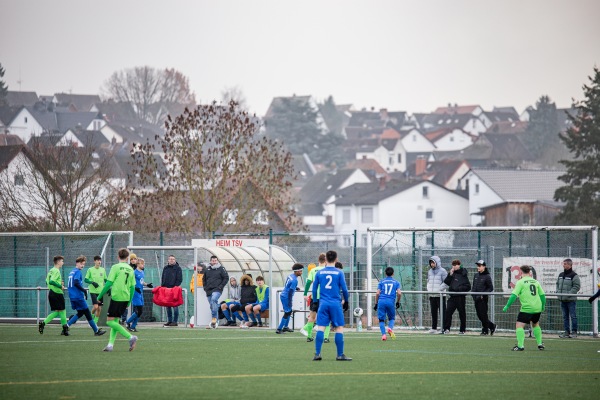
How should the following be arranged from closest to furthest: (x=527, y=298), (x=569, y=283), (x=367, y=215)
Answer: (x=527, y=298)
(x=569, y=283)
(x=367, y=215)

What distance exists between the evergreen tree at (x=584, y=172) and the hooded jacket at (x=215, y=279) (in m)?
40.1

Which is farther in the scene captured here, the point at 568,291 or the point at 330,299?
the point at 568,291

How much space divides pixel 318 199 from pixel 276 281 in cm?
9168

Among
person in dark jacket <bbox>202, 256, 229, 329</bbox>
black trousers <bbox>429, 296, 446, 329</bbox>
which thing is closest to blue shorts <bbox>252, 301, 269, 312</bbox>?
person in dark jacket <bbox>202, 256, 229, 329</bbox>

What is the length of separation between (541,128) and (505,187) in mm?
78359

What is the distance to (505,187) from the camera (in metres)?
93.7

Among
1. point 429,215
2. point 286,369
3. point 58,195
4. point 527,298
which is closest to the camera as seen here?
point 286,369

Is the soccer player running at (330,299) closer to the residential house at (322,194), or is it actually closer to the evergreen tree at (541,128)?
the residential house at (322,194)

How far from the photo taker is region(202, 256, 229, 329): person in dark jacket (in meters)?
29.8

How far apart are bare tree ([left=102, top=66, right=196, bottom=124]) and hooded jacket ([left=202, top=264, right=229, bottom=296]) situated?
366 feet

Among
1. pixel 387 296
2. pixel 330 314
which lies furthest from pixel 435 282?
pixel 330 314

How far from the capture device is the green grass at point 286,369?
542 inches

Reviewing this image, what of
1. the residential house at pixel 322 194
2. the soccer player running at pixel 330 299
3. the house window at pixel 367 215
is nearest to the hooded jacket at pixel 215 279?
the soccer player running at pixel 330 299

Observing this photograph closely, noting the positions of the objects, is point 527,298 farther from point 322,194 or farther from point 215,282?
point 322,194
